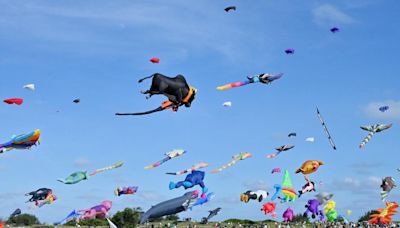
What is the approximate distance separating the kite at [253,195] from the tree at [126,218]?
19.5 metres

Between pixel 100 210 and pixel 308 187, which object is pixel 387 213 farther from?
pixel 100 210

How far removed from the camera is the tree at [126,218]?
79938 millimetres

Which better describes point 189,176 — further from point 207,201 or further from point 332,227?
point 332,227

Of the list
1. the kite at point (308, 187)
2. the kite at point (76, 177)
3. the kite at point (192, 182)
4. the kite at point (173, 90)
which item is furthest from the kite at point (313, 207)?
the kite at point (173, 90)

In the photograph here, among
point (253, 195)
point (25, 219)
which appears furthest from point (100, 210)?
point (25, 219)

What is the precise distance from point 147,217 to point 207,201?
18626 millimetres

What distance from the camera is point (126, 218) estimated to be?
265 feet

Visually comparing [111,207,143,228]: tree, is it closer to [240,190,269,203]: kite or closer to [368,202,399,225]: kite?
[240,190,269,203]: kite

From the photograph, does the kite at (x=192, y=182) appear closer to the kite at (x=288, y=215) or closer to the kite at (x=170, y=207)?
A: the kite at (x=170, y=207)

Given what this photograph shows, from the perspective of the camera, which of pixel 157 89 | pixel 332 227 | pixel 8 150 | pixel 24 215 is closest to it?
pixel 157 89

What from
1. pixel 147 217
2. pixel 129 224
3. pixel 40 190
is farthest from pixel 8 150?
pixel 129 224

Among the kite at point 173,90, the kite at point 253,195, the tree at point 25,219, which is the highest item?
the tree at point 25,219

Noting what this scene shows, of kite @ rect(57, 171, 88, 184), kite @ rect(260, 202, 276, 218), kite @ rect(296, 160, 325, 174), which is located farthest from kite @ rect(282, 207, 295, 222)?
kite @ rect(57, 171, 88, 184)

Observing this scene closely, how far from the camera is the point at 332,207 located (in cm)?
7669
